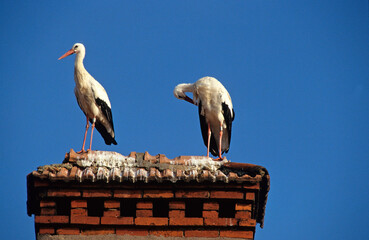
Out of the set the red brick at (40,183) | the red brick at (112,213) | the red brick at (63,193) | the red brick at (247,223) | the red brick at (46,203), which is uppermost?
the red brick at (40,183)

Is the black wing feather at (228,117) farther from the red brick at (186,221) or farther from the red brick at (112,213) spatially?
the red brick at (112,213)

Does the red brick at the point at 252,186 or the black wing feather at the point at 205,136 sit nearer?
the red brick at the point at 252,186

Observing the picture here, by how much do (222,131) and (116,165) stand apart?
4.80m

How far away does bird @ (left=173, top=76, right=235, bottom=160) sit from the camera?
12.5 m

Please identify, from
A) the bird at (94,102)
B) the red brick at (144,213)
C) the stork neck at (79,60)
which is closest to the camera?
the red brick at (144,213)

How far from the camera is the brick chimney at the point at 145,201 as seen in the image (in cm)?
751

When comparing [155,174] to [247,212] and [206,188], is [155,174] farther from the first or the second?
[247,212]

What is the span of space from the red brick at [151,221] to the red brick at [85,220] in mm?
425

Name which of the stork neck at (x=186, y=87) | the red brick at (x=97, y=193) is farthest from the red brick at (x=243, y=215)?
the stork neck at (x=186, y=87)

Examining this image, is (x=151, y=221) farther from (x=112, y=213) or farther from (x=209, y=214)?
(x=209, y=214)

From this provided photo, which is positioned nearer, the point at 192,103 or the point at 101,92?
the point at 101,92

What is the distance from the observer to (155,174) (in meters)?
7.69

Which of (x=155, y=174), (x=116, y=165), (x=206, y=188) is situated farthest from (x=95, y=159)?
(x=206, y=188)

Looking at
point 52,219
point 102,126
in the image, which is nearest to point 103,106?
point 102,126
